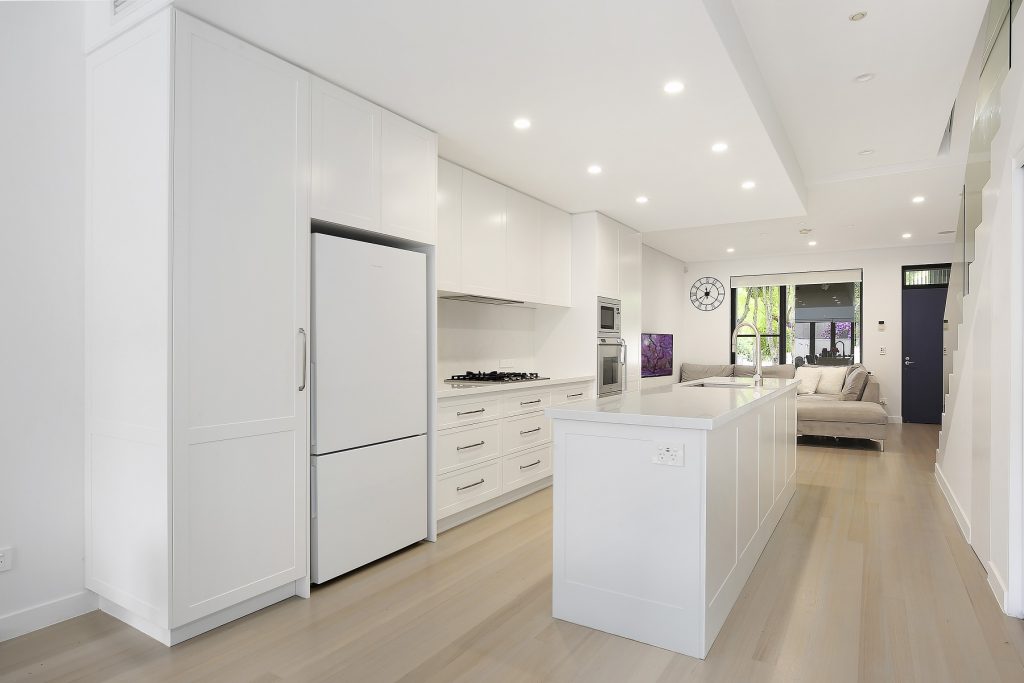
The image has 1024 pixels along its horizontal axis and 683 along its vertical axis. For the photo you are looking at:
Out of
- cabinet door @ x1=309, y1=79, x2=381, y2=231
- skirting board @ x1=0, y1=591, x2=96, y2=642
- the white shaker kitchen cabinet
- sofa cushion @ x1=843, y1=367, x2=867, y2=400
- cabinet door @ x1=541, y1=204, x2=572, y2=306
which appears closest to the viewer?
skirting board @ x1=0, y1=591, x2=96, y2=642

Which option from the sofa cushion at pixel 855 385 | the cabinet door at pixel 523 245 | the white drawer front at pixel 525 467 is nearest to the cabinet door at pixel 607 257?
the cabinet door at pixel 523 245

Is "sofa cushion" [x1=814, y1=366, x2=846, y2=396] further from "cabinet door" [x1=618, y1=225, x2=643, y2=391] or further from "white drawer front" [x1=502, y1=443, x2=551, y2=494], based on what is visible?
"white drawer front" [x1=502, y1=443, x2=551, y2=494]

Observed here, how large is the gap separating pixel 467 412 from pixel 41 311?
2.18 m

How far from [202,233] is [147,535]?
3.88 ft

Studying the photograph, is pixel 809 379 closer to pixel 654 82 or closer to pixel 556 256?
pixel 556 256

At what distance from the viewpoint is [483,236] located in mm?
4234

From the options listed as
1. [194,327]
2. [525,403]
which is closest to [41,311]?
[194,327]

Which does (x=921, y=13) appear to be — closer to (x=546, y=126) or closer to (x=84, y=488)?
(x=546, y=126)

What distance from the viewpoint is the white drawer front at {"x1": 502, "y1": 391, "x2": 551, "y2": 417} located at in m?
4.09

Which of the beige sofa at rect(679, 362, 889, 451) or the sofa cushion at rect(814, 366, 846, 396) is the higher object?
the sofa cushion at rect(814, 366, 846, 396)

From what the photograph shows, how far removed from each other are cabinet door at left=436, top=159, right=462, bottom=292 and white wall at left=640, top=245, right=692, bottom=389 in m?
4.47

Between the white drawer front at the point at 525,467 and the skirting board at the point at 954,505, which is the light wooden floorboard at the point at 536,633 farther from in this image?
the white drawer front at the point at 525,467

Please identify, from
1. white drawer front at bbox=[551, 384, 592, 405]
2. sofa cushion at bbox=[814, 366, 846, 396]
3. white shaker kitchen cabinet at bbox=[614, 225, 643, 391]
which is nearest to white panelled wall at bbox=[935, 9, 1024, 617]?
white drawer front at bbox=[551, 384, 592, 405]

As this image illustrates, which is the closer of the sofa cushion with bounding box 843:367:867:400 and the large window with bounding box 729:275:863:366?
the sofa cushion with bounding box 843:367:867:400
